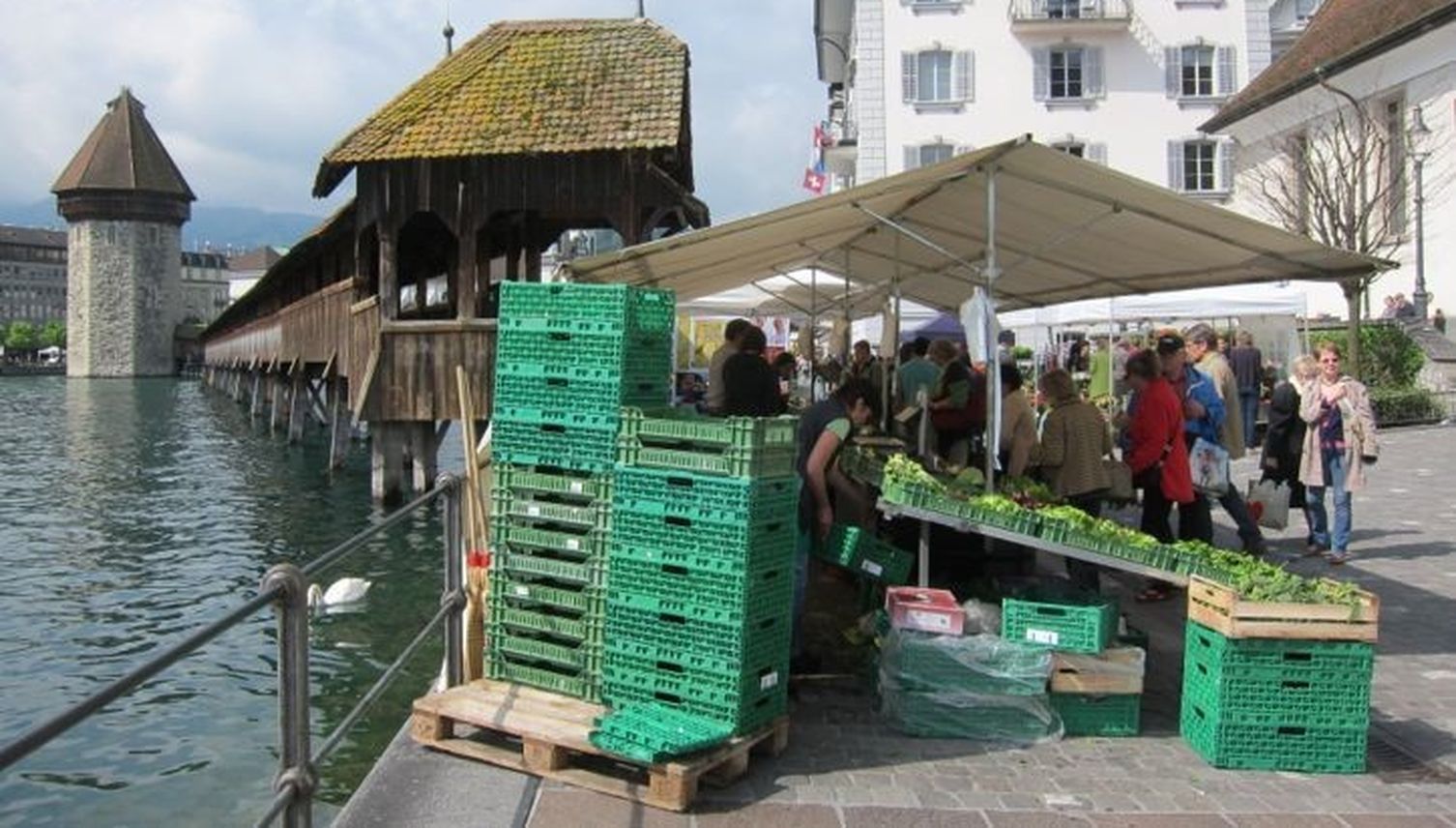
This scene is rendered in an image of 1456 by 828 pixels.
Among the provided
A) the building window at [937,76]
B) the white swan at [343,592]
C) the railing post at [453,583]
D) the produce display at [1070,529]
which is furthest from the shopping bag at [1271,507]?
the building window at [937,76]

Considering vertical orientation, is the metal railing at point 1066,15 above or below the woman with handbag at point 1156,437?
above

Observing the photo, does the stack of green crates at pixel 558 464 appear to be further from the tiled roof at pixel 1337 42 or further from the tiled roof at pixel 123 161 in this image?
the tiled roof at pixel 123 161

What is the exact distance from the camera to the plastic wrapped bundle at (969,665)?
5.88 metres

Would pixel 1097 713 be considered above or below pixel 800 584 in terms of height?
below

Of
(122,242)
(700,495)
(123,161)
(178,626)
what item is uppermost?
(123,161)

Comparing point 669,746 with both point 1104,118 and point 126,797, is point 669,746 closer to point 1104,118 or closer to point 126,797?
point 126,797

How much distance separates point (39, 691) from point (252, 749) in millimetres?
2707

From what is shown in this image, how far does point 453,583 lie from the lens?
6.32 meters

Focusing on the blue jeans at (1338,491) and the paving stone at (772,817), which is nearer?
the paving stone at (772,817)

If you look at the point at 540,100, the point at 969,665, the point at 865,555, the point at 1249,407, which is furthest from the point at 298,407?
the point at 969,665

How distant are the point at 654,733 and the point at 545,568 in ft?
3.51

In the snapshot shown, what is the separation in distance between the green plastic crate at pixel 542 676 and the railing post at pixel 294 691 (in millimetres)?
1736

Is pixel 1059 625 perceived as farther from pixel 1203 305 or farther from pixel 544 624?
pixel 1203 305

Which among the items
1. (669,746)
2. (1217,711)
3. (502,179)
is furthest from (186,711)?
(502,179)
